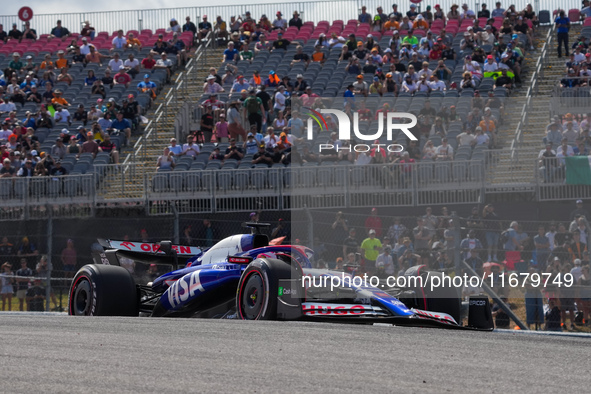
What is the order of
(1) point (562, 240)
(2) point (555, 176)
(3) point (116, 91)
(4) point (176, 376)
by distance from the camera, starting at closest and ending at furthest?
(4) point (176, 376), (1) point (562, 240), (2) point (555, 176), (3) point (116, 91)

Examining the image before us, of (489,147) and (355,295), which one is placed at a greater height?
(489,147)

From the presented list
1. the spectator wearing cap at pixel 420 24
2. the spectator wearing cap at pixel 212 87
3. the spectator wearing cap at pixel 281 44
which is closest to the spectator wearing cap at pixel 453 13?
the spectator wearing cap at pixel 420 24

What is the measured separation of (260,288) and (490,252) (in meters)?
3.83

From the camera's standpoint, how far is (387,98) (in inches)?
758

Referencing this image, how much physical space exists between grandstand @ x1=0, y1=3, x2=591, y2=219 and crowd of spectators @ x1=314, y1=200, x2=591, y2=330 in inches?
111

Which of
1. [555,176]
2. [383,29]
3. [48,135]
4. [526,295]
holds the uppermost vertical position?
[383,29]

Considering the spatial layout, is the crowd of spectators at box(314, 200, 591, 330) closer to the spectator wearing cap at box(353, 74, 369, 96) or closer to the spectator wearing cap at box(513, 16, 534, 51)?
the spectator wearing cap at box(353, 74, 369, 96)

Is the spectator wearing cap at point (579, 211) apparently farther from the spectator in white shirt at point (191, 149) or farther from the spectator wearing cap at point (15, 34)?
the spectator wearing cap at point (15, 34)

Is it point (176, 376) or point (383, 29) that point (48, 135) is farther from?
point (176, 376)

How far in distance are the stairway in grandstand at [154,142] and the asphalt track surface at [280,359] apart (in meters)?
9.42

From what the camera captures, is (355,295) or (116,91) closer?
(355,295)

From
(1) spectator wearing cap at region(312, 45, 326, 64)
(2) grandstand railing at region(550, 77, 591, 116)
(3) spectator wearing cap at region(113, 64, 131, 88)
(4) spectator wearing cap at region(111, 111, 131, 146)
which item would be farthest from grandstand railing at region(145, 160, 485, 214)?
(3) spectator wearing cap at region(113, 64, 131, 88)

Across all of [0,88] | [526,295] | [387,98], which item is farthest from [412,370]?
[0,88]

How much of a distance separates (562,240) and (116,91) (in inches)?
591
